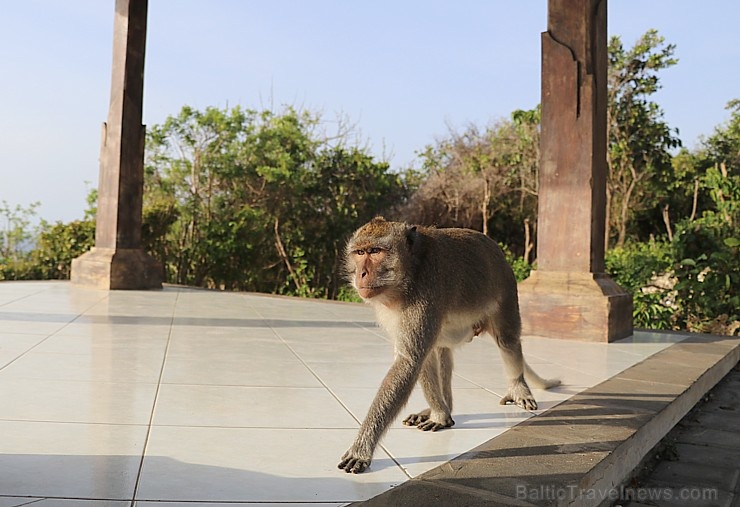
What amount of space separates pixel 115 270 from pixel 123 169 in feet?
4.32

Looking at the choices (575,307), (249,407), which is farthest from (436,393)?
(575,307)

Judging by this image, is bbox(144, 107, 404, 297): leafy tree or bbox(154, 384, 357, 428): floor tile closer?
bbox(154, 384, 357, 428): floor tile

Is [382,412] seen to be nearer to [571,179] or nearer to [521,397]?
[521,397]

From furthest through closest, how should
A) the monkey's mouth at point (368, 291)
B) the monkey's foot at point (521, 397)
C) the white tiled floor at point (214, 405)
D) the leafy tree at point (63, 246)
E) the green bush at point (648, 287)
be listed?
the leafy tree at point (63, 246) < the green bush at point (648, 287) < the monkey's foot at point (521, 397) < the monkey's mouth at point (368, 291) < the white tiled floor at point (214, 405)

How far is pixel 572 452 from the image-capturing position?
2.69 m

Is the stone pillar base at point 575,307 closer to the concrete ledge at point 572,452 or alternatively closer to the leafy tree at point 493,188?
the concrete ledge at point 572,452

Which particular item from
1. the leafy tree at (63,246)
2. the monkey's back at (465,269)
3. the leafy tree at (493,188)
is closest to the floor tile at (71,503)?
the monkey's back at (465,269)

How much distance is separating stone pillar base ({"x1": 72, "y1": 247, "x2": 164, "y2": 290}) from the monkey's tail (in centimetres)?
650

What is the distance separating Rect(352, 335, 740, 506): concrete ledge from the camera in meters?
2.20

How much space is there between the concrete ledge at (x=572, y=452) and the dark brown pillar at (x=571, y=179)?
5.35ft

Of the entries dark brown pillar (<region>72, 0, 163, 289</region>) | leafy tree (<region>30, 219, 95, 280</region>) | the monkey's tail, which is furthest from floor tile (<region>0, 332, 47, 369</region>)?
leafy tree (<region>30, 219, 95, 280</region>)

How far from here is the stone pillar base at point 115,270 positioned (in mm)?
8977

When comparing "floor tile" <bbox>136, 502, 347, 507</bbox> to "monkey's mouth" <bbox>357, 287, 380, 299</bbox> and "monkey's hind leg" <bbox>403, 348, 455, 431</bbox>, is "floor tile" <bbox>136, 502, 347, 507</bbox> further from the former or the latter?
"monkey's hind leg" <bbox>403, 348, 455, 431</bbox>

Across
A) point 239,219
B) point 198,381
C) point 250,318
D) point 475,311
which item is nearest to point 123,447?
point 198,381
